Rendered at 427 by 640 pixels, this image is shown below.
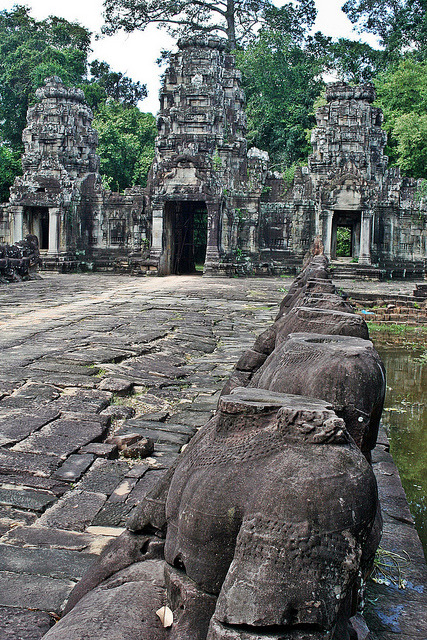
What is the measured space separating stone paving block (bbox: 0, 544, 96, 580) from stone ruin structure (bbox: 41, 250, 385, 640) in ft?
2.50

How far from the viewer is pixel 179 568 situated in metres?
1.83

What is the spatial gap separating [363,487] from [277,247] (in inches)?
936


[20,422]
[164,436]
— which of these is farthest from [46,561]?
[20,422]

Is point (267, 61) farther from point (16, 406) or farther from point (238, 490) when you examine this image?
point (238, 490)

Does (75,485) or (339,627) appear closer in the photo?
(339,627)

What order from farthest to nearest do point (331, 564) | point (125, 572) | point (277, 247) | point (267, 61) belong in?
Result: point (267, 61), point (277, 247), point (125, 572), point (331, 564)

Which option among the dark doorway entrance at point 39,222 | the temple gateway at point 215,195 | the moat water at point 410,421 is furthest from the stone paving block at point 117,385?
the dark doorway entrance at point 39,222

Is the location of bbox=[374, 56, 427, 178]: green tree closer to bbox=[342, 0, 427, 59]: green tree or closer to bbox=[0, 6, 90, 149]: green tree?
bbox=[342, 0, 427, 59]: green tree

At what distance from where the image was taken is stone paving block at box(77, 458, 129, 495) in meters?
3.86

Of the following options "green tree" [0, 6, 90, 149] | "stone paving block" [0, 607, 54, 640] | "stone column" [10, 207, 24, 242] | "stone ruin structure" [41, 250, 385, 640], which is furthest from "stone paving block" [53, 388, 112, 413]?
"green tree" [0, 6, 90, 149]

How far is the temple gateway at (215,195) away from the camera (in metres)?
23.9

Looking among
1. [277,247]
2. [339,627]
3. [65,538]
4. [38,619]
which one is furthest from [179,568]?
[277,247]

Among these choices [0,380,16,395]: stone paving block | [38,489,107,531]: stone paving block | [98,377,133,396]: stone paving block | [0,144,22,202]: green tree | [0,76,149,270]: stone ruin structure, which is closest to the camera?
[38,489,107,531]: stone paving block

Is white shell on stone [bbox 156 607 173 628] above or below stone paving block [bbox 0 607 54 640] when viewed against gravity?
above
